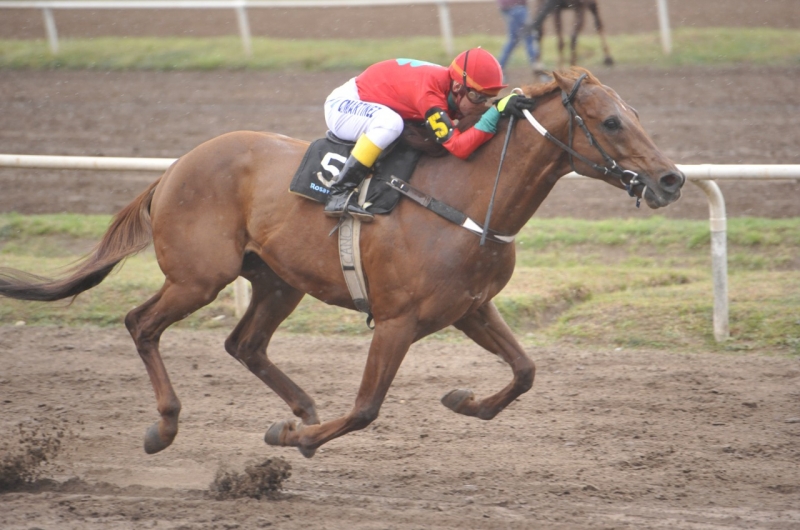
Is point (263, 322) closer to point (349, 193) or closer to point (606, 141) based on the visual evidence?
point (349, 193)

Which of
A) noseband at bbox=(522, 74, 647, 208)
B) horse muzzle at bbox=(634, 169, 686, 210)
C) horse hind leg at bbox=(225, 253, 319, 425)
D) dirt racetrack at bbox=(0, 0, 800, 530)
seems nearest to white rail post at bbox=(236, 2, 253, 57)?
dirt racetrack at bbox=(0, 0, 800, 530)

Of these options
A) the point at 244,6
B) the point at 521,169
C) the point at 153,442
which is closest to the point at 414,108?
the point at 521,169

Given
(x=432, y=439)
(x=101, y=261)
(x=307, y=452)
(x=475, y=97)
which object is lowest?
(x=432, y=439)

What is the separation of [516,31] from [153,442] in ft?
33.3

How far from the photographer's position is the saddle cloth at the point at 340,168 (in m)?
4.63

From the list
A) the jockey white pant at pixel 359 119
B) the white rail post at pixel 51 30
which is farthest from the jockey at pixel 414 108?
the white rail post at pixel 51 30

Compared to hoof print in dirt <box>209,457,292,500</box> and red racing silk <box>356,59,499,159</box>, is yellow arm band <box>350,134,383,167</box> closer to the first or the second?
red racing silk <box>356,59,499,159</box>

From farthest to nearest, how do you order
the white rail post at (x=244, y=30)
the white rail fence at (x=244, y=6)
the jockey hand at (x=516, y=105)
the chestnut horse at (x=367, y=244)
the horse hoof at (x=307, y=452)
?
the white rail post at (x=244, y=30), the white rail fence at (x=244, y=6), the horse hoof at (x=307, y=452), the jockey hand at (x=516, y=105), the chestnut horse at (x=367, y=244)

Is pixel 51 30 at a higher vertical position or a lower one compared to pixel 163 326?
higher

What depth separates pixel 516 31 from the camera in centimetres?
1359

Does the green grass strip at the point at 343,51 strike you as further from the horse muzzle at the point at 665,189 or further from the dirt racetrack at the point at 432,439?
the horse muzzle at the point at 665,189

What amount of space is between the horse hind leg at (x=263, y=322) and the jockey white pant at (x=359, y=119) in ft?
3.17

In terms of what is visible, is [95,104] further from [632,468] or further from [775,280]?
[632,468]

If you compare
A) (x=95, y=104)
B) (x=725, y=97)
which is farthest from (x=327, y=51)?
(x=725, y=97)
